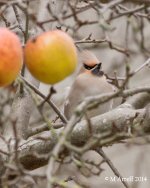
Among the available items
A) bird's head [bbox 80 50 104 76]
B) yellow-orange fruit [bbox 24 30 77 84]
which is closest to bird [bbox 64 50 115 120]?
bird's head [bbox 80 50 104 76]

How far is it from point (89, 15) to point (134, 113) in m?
2.50

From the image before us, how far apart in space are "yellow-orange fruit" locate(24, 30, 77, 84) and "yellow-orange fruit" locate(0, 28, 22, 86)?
0.03 metres

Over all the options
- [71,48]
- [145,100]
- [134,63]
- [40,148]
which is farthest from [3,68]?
[134,63]

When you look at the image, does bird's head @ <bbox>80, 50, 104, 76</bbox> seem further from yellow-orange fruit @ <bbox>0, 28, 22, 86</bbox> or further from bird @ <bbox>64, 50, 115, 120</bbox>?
yellow-orange fruit @ <bbox>0, 28, 22, 86</bbox>

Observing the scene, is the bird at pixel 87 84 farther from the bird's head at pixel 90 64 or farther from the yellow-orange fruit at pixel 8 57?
the yellow-orange fruit at pixel 8 57

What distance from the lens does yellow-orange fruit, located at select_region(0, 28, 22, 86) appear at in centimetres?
131

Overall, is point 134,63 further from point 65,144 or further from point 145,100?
point 65,144

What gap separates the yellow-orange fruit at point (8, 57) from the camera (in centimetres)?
131

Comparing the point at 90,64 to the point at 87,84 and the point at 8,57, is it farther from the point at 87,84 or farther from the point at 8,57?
the point at 8,57

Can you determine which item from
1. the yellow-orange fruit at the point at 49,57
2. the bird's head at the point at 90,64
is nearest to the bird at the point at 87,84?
the bird's head at the point at 90,64

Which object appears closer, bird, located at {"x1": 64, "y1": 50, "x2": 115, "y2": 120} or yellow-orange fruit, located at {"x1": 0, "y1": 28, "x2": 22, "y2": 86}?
yellow-orange fruit, located at {"x1": 0, "y1": 28, "x2": 22, "y2": 86}

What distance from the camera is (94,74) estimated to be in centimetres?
258

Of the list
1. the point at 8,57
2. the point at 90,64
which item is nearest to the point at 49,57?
the point at 8,57

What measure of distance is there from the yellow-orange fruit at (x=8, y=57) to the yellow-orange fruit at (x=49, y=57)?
0.03 metres
